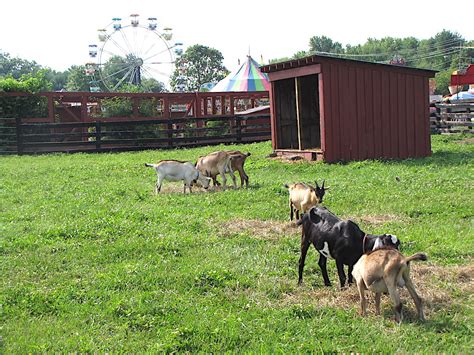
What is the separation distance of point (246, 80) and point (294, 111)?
19.2 metres

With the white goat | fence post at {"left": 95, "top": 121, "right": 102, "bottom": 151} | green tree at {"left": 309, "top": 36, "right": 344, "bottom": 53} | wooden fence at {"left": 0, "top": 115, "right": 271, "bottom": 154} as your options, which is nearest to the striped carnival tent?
wooden fence at {"left": 0, "top": 115, "right": 271, "bottom": 154}

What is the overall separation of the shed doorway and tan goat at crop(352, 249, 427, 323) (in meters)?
14.5

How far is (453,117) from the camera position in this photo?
23859mm

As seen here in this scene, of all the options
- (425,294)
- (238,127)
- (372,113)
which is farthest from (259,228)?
(238,127)

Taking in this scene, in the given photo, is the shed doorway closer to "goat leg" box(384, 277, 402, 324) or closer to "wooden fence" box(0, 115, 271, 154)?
"wooden fence" box(0, 115, 271, 154)

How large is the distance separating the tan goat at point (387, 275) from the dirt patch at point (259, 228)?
2905 millimetres

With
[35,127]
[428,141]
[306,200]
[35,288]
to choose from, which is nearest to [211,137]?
[35,127]

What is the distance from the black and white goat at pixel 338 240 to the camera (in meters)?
5.39

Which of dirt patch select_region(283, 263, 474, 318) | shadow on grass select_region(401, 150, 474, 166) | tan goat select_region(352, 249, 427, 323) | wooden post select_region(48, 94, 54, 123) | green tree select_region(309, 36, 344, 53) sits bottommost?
dirt patch select_region(283, 263, 474, 318)

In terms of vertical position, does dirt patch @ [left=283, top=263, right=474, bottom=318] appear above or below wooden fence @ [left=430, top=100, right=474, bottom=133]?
below

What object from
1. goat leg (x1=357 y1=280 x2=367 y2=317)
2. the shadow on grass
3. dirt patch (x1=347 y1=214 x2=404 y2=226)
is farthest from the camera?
the shadow on grass

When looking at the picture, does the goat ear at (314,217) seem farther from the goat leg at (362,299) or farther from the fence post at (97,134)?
the fence post at (97,134)


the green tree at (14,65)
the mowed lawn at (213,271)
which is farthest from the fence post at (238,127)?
the green tree at (14,65)

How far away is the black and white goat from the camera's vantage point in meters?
5.39
